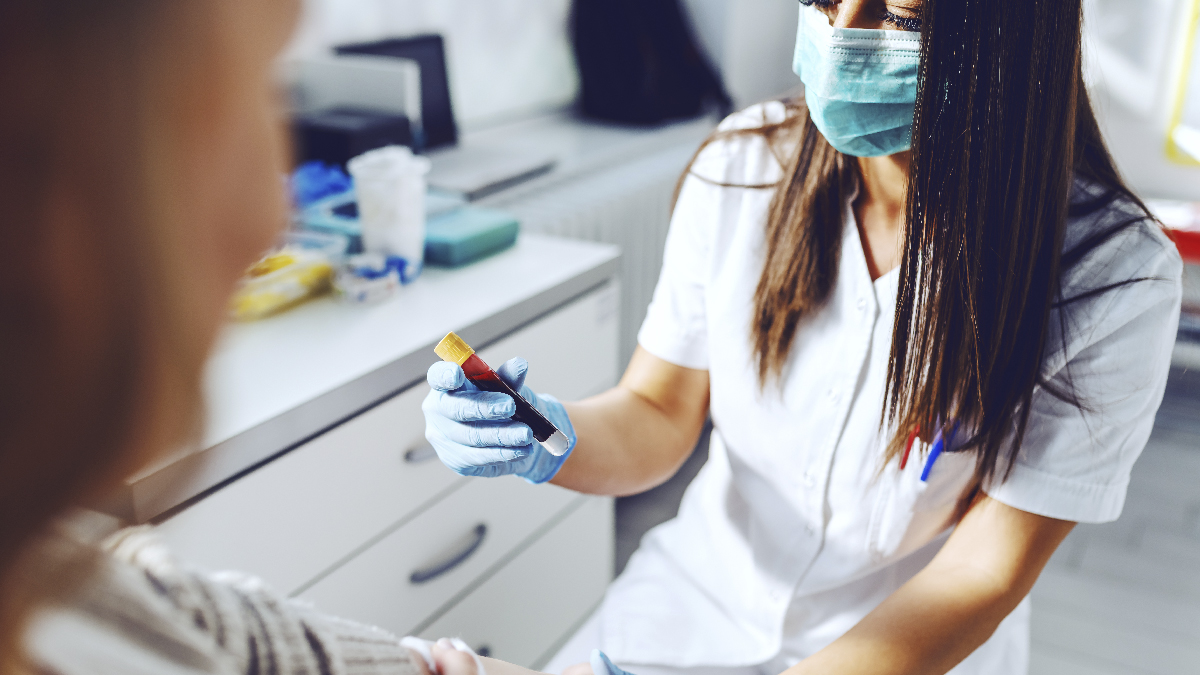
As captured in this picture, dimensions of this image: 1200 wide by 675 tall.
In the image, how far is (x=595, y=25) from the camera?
238 centimetres

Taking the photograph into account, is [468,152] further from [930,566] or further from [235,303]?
[235,303]

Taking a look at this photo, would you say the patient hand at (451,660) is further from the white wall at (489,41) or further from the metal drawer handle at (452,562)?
the white wall at (489,41)

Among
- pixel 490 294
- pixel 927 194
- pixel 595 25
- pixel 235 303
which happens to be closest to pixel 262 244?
pixel 235 303

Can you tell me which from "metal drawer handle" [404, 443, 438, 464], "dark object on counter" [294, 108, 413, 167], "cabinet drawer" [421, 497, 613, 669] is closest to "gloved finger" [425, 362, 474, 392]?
"metal drawer handle" [404, 443, 438, 464]

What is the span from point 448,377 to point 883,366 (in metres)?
0.44

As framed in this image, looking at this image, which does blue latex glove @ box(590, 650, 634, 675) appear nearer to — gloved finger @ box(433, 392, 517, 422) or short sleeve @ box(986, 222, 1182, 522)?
gloved finger @ box(433, 392, 517, 422)

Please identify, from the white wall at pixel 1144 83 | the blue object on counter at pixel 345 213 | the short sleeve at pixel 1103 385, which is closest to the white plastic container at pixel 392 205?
the blue object on counter at pixel 345 213

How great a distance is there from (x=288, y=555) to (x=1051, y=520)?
0.80 meters

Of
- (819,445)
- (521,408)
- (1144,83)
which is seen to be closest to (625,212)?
(819,445)

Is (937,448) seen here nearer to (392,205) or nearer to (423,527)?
(423,527)

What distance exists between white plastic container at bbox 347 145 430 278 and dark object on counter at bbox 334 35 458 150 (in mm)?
628

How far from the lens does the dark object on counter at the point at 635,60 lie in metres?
2.37

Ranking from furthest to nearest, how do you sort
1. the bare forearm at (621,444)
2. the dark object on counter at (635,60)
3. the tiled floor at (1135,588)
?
the dark object on counter at (635,60)
the tiled floor at (1135,588)
the bare forearm at (621,444)

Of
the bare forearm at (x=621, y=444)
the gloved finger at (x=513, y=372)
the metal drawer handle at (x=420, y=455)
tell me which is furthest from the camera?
the metal drawer handle at (x=420, y=455)
